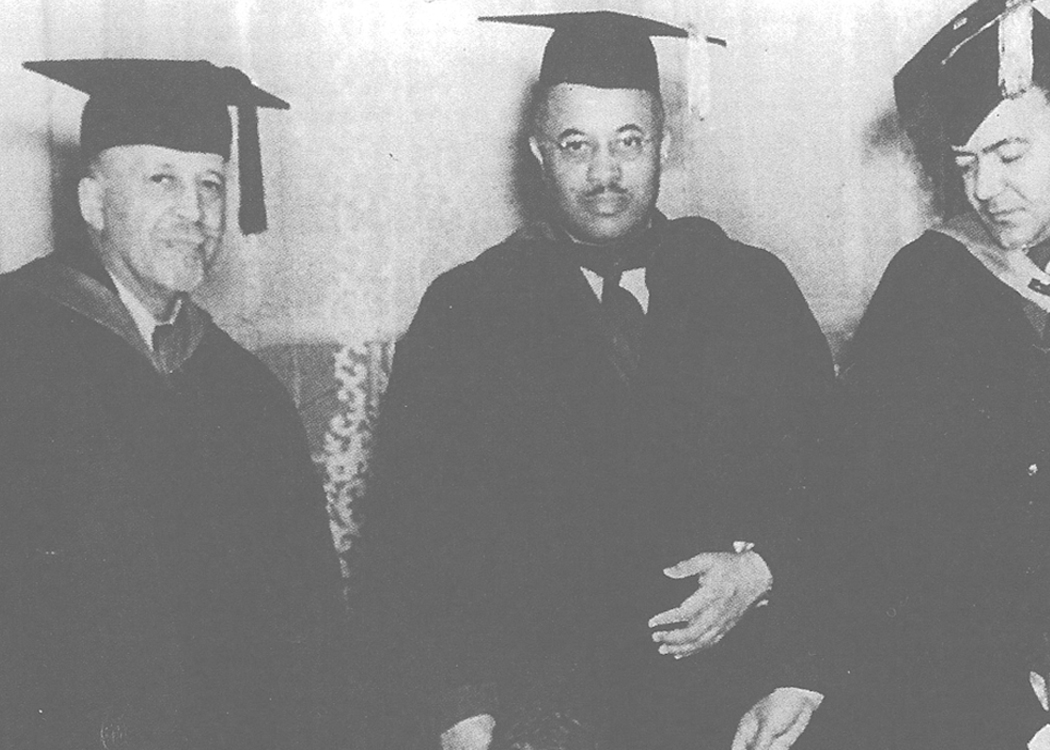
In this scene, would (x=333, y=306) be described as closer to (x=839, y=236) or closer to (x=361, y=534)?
(x=361, y=534)

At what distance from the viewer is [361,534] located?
2312 millimetres

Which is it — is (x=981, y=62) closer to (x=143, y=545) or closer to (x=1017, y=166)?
(x=1017, y=166)

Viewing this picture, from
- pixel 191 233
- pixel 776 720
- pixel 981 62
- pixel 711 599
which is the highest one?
pixel 981 62

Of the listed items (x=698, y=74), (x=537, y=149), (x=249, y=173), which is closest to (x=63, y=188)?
(x=249, y=173)

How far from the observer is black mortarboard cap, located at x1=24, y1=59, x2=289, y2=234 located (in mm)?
1935

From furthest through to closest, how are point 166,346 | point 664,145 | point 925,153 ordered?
point 925,153 → point 664,145 → point 166,346

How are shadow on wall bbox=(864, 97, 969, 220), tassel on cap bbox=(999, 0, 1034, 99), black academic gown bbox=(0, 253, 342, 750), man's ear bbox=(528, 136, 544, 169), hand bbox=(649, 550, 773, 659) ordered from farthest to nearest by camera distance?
shadow on wall bbox=(864, 97, 969, 220) < man's ear bbox=(528, 136, 544, 169) < tassel on cap bbox=(999, 0, 1034, 99) < hand bbox=(649, 550, 773, 659) < black academic gown bbox=(0, 253, 342, 750)

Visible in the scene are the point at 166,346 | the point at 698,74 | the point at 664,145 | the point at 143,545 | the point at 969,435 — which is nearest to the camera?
the point at 143,545

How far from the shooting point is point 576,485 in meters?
1.96

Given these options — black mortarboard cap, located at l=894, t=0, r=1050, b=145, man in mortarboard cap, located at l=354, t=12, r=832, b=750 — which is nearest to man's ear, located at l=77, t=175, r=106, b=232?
man in mortarboard cap, located at l=354, t=12, r=832, b=750

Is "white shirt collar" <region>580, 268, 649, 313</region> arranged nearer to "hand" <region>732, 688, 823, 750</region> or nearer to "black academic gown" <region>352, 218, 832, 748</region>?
"black academic gown" <region>352, 218, 832, 748</region>

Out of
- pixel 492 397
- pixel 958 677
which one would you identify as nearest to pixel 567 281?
pixel 492 397

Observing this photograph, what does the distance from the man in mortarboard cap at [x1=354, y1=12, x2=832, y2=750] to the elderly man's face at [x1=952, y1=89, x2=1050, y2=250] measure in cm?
36

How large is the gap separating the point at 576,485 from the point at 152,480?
0.62 m
